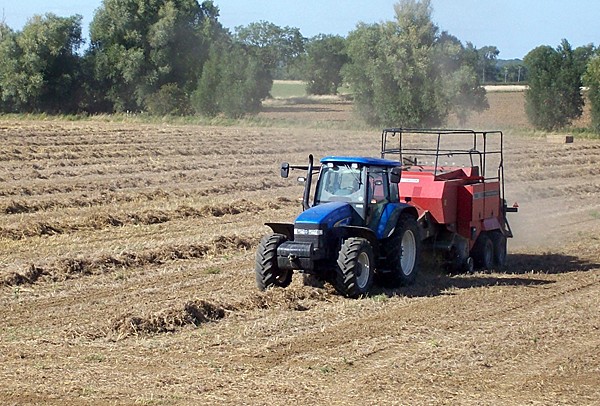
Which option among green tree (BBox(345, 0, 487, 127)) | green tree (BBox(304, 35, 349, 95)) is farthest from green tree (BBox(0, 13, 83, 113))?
green tree (BBox(304, 35, 349, 95))

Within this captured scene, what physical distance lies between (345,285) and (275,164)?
62.8ft

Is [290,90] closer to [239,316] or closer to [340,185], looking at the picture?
[340,185]

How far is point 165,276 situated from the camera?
13578 mm

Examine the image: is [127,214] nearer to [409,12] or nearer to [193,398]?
[193,398]

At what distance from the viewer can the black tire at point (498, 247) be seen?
1573 centimetres

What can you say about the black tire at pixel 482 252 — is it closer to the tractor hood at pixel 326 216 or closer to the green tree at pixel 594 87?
the tractor hood at pixel 326 216

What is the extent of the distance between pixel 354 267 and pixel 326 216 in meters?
0.76

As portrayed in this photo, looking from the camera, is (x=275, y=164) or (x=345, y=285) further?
(x=275, y=164)

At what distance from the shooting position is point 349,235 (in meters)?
12.5

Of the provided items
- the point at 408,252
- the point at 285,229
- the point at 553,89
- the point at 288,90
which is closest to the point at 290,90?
the point at 288,90

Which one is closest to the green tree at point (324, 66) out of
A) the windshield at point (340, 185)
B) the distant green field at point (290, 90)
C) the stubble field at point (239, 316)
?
the distant green field at point (290, 90)

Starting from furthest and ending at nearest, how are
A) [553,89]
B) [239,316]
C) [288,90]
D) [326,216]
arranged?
[288,90], [553,89], [326,216], [239,316]

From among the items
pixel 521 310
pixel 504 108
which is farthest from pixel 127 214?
pixel 504 108

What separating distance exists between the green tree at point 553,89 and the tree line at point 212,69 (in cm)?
6
